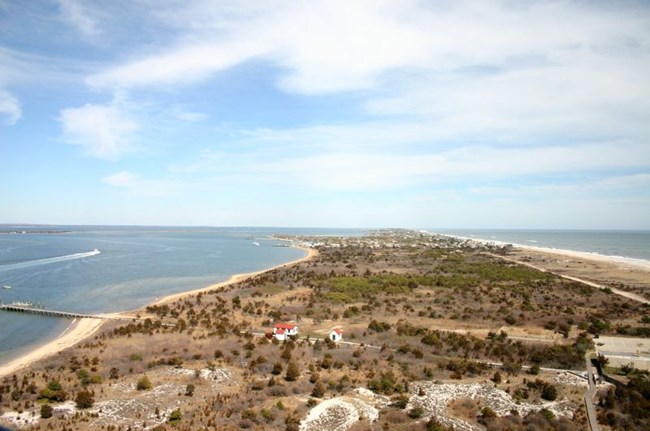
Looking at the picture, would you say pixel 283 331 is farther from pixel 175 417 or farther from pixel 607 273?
pixel 607 273

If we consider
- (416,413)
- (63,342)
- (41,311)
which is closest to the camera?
(416,413)

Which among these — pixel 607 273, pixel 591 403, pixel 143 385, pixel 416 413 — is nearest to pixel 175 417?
pixel 143 385

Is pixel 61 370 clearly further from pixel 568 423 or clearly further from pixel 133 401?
pixel 568 423

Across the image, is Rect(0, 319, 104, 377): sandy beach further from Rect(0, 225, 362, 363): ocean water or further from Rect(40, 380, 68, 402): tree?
Rect(40, 380, 68, 402): tree

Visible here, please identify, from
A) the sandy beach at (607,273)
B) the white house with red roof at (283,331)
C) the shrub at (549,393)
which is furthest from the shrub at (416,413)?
the sandy beach at (607,273)

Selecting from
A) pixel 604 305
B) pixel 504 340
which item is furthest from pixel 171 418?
pixel 604 305

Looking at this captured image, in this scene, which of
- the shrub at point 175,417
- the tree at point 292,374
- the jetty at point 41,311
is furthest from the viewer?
the jetty at point 41,311

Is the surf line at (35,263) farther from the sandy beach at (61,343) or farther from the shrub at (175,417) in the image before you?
the shrub at (175,417)

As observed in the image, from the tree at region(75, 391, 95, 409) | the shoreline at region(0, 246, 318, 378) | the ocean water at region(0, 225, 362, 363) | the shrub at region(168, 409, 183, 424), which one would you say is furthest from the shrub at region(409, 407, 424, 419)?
the ocean water at region(0, 225, 362, 363)
